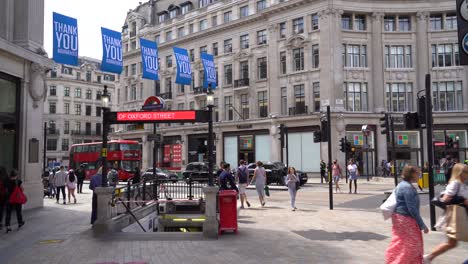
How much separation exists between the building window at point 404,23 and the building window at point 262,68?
1460 cm

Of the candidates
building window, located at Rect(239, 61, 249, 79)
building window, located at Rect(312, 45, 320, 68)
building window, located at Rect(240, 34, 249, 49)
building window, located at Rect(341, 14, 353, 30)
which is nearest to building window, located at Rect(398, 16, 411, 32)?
building window, located at Rect(341, 14, 353, 30)

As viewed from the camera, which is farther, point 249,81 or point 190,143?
point 190,143

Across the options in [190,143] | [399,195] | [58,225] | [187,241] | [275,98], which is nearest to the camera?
[399,195]

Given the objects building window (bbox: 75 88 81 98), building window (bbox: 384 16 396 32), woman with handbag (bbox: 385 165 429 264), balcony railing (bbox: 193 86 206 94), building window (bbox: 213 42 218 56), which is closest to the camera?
→ woman with handbag (bbox: 385 165 429 264)

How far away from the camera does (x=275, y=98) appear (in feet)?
152

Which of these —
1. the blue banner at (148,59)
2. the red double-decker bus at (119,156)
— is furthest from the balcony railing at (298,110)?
the blue banner at (148,59)

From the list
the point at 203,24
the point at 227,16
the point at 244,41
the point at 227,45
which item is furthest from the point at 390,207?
the point at 203,24

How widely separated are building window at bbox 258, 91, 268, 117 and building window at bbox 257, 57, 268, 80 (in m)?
1.92

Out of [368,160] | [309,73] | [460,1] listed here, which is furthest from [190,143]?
[460,1]

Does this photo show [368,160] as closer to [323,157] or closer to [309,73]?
[323,157]

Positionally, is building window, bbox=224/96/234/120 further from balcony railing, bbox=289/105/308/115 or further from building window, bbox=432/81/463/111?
building window, bbox=432/81/463/111

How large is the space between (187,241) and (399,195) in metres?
5.32

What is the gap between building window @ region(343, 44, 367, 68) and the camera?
42.6 meters

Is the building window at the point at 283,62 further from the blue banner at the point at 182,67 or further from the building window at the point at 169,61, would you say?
the blue banner at the point at 182,67
